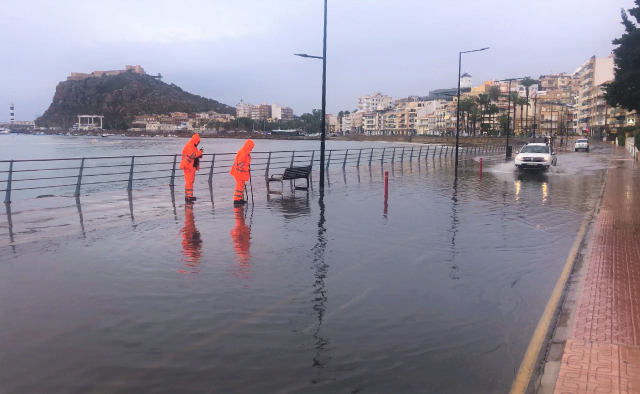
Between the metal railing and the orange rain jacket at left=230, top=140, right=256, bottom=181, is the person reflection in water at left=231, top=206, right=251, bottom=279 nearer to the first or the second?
the orange rain jacket at left=230, top=140, right=256, bottom=181

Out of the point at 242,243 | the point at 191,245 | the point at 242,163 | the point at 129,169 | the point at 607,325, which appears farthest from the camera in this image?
the point at 129,169

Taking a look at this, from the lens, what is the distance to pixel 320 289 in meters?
7.03

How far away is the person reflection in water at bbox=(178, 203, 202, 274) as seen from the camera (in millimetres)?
8086

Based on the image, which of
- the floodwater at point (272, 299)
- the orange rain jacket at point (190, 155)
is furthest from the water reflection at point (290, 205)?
the orange rain jacket at point (190, 155)

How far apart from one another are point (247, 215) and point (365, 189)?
7.39 m

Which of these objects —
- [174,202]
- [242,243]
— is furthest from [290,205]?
[242,243]

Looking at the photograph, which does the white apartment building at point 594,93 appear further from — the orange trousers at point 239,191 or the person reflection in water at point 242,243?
the person reflection in water at point 242,243

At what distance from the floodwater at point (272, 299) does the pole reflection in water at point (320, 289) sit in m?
0.03

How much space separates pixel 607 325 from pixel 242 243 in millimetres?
6111

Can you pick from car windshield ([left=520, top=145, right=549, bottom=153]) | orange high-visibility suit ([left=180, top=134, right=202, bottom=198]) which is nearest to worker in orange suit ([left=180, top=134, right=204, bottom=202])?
orange high-visibility suit ([left=180, top=134, right=202, bottom=198])

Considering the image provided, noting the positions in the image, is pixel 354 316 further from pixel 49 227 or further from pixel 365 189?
pixel 365 189

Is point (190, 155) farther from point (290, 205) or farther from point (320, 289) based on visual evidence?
point (320, 289)

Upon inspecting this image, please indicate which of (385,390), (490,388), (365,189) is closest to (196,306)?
(385,390)

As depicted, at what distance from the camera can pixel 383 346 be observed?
17.0 feet
